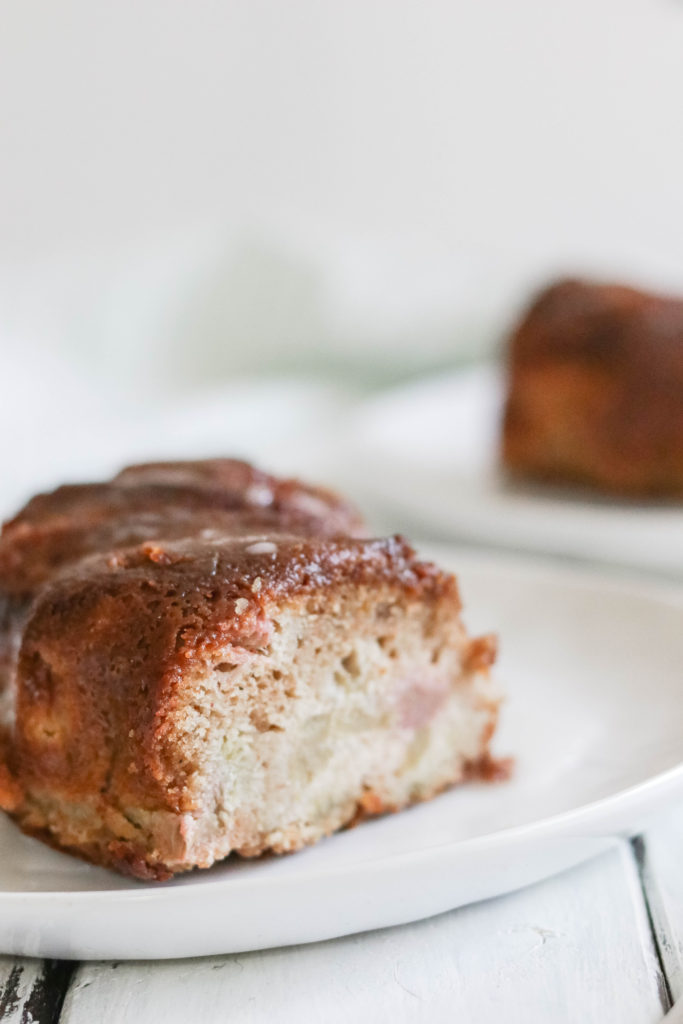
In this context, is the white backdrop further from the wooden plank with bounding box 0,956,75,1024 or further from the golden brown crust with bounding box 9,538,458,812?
the wooden plank with bounding box 0,956,75,1024

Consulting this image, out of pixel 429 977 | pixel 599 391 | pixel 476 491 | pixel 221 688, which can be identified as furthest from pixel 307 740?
pixel 599 391

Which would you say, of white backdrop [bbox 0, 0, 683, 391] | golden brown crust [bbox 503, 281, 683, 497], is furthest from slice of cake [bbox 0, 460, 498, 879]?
white backdrop [bbox 0, 0, 683, 391]

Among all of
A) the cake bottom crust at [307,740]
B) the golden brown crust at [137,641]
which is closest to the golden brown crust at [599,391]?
the cake bottom crust at [307,740]

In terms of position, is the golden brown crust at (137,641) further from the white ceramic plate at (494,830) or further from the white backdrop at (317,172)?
the white backdrop at (317,172)

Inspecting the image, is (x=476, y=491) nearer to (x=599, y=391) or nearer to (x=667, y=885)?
(x=599, y=391)

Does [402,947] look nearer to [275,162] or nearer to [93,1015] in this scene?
[93,1015]

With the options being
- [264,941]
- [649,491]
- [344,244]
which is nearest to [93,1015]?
[264,941]

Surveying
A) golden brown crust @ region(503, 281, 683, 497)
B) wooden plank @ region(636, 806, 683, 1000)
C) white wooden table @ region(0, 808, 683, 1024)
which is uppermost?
golden brown crust @ region(503, 281, 683, 497)
